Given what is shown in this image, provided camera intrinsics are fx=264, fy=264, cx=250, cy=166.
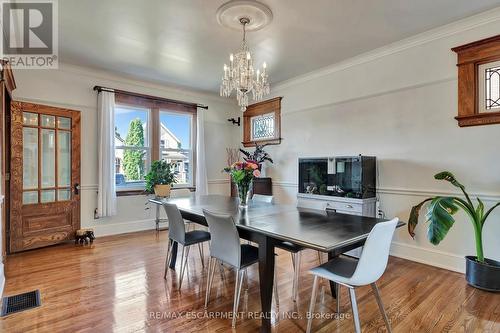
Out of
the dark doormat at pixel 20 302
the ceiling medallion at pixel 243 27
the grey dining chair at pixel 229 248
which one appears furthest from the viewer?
the ceiling medallion at pixel 243 27

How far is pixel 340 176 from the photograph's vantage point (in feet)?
12.4

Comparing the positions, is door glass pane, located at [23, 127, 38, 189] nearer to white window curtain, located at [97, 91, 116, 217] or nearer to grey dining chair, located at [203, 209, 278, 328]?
white window curtain, located at [97, 91, 116, 217]

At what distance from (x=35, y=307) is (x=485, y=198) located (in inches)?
178

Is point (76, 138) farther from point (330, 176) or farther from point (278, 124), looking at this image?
point (330, 176)

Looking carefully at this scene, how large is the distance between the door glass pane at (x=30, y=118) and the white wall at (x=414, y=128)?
436cm

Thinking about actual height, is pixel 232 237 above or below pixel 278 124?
below

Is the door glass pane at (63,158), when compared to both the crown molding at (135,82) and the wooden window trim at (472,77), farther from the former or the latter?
the wooden window trim at (472,77)

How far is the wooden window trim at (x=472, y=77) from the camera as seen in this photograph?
2.79 meters

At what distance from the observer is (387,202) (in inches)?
143

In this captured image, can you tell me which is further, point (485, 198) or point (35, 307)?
point (485, 198)

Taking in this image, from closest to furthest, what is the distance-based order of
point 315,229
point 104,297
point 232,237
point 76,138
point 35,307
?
point 315,229, point 232,237, point 35,307, point 104,297, point 76,138

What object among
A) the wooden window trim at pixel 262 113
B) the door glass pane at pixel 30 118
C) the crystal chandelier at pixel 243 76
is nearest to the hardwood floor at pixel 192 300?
the door glass pane at pixel 30 118

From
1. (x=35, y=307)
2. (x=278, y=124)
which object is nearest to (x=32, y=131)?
(x=35, y=307)

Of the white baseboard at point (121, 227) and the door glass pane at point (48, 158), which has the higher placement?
the door glass pane at point (48, 158)
